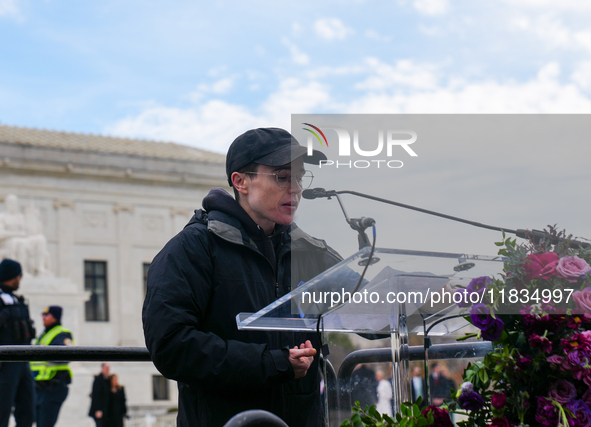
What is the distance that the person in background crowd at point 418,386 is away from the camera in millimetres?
1990

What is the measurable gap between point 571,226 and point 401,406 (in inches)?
28.5

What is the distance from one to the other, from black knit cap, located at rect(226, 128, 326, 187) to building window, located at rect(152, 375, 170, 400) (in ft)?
86.9

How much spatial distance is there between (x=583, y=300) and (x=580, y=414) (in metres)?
0.27

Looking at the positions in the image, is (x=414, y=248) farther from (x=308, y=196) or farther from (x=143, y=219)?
(x=143, y=219)

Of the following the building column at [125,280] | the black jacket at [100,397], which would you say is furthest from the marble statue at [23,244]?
the black jacket at [100,397]

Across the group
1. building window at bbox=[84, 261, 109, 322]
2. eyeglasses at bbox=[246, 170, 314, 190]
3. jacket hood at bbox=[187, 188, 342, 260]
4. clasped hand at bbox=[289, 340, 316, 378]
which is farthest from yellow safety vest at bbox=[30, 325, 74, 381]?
building window at bbox=[84, 261, 109, 322]

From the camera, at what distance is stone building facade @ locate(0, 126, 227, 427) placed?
1065 inches

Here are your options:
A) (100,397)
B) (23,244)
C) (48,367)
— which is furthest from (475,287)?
(23,244)

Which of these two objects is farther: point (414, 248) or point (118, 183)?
point (118, 183)

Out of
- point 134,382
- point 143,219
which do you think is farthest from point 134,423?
point 143,219

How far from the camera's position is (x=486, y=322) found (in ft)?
6.04

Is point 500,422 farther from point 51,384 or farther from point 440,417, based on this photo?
point 51,384

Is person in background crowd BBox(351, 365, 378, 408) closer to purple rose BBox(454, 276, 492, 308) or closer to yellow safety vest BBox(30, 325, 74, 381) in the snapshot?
purple rose BBox(454, 276, 492, 308)

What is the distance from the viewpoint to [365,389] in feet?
6.89
